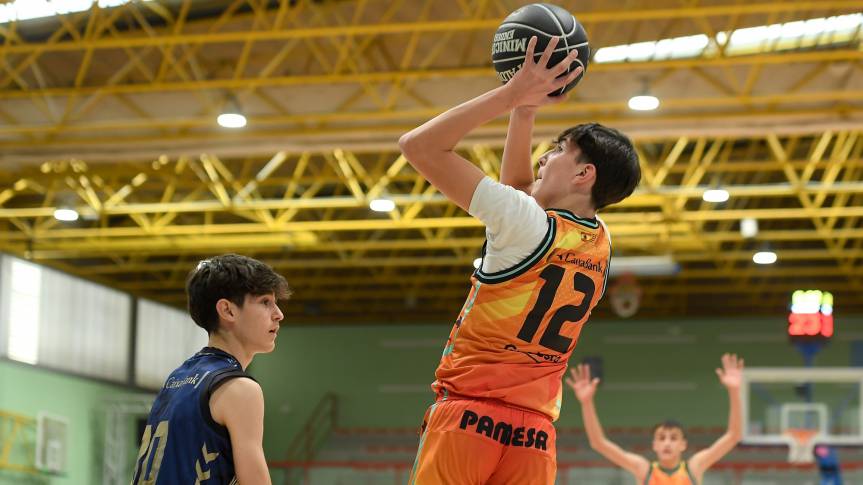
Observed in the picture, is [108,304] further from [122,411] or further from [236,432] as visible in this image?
[236,432]

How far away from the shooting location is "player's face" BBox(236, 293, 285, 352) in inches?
179

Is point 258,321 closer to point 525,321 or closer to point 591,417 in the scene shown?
point 525,321

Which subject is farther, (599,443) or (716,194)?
(716,194)

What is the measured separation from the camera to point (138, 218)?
28.3 metres

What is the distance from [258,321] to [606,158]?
56.9 inches

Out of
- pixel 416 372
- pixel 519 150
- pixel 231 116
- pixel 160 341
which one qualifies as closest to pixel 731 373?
pixel 519 150

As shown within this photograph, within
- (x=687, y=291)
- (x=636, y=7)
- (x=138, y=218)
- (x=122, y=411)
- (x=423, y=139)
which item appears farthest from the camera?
(x=687, y=291)

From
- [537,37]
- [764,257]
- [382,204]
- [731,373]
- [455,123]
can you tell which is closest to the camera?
[455,123]

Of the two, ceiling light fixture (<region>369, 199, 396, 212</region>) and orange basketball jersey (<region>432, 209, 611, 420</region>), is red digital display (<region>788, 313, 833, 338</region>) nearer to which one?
ceiling light fixture (<region>369, 199, 396, 212</region>)

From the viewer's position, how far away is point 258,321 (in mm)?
4555

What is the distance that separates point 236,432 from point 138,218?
2492 centimetres

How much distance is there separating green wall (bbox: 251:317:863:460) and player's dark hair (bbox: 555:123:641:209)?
31.9 metres

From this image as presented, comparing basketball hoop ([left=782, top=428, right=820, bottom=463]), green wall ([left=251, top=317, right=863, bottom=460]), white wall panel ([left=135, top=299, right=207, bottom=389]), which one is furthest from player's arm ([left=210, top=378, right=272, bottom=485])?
green wall ([left=251, top=317, right=863, bottom=460])

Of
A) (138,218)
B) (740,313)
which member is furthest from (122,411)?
(740,313)
